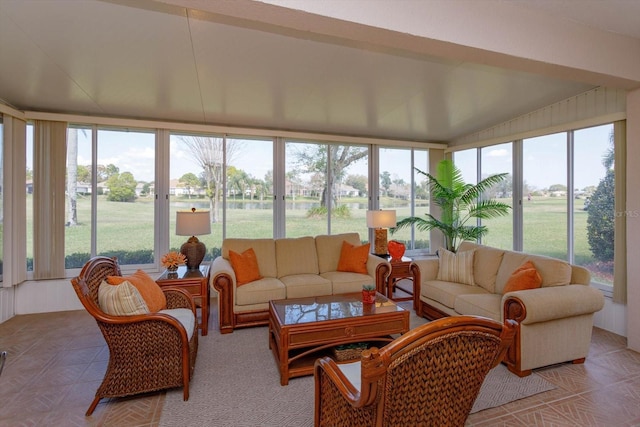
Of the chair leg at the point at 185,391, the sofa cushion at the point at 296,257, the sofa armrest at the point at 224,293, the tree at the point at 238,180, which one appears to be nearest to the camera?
the chair leg at the point at 185,391

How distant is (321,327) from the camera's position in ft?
8.37

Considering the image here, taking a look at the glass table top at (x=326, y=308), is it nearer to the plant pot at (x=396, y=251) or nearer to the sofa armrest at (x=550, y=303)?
the sofa armrest at (x=550, y=303)

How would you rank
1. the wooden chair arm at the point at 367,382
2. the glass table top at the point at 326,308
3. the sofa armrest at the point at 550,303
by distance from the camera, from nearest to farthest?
the wooden chair arm at the point at 367,382, the sofa armrest at the point at 550,303, the glass table top at the point at 326,308

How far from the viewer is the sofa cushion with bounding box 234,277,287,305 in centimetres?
347

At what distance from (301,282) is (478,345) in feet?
8.74

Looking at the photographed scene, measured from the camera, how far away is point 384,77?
11.2 feet

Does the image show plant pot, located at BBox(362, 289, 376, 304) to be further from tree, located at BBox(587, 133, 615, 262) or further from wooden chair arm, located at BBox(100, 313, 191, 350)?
tree, located at BBox(587, 133, 615, 262)

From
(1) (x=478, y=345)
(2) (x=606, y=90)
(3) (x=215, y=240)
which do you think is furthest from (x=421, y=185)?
(1) (x=478, y=345)

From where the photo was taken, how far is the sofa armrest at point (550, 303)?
2.48 m

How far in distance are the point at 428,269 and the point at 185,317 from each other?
2.80 m

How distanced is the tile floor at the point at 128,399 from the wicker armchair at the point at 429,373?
3.60 feet

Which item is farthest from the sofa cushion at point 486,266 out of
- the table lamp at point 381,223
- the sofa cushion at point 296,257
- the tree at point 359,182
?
the tree at point 359,182

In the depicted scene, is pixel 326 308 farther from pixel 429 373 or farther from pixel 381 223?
pixel 381 223

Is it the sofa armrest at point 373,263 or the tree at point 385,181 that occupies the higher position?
the tree at point 385,181
